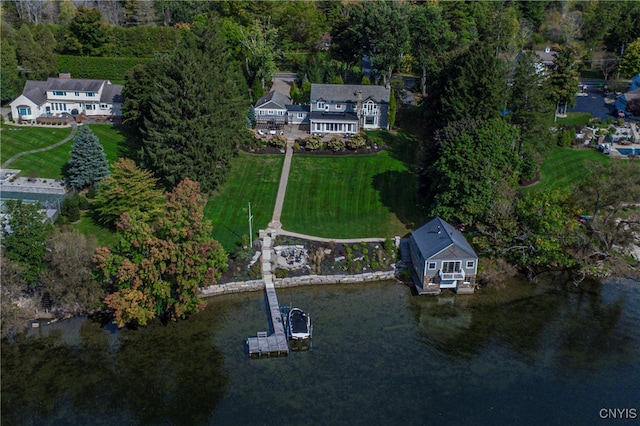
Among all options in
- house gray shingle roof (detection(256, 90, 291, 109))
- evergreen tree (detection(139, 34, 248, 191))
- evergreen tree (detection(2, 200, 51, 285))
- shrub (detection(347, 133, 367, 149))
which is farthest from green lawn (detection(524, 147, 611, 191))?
evergreen tree (detection(2, 200, 51, 285))

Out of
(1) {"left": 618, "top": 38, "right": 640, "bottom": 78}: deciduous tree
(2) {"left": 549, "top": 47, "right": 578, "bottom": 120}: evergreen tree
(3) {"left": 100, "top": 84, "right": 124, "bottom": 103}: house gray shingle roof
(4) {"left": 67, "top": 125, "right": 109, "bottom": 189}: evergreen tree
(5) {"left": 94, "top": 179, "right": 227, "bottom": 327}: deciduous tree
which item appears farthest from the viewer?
(1) {"left": 618, "top": 38, "right": 640, "bottom": 78}: deciduous tree

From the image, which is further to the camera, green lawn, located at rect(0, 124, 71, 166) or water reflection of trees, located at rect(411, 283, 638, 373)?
green lawn, located at rect(0, 124, 71, 166)

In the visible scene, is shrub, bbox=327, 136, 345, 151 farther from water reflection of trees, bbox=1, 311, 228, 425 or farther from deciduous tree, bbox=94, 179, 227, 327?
water reflection of trees, bbox=1, 311, 228, 425

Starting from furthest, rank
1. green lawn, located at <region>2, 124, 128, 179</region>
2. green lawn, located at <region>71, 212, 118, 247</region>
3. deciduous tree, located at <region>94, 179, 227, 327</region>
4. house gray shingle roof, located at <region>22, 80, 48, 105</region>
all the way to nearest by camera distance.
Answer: house gray shingle roof, located at <region>22, 80, 48, 105</region> → green lawn, located at <region>2, 124, 128, 179</region> → green lawn, located at <region>71, 212, 118, 247</region> → deciduous tree, located at <region>94, 179, 227, 327</region>

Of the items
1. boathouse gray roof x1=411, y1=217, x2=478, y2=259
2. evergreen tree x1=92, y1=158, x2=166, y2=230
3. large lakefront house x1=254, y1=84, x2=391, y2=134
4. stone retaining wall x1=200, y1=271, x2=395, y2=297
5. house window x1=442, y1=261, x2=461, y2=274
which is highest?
large lakefront house x1=254, y1=84, x2=391, y2=134

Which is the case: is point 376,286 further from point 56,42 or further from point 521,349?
point 56,42

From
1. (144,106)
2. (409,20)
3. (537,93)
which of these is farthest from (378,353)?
(409,20)

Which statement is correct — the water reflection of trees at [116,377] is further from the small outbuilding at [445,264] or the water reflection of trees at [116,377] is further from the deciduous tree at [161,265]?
the small outbuilding at [445,264]

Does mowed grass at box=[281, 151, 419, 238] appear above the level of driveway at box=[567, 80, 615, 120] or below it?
below
